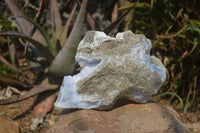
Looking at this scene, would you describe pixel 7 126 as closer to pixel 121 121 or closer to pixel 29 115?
pixel 29 115

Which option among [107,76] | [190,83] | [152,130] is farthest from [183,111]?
[107,76]

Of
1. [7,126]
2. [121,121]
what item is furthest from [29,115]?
[121,121]

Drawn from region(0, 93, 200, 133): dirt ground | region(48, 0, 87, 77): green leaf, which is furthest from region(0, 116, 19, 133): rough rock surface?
region(48, 0, 87, 77): green leaf

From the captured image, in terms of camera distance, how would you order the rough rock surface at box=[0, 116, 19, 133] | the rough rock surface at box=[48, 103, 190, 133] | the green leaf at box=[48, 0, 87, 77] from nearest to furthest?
the rough rock surface at box=[48, 103, 190, 133]
the rough rock surface at box=[0, 116, 19, 133]
the green leaf at box=[48, 0, 87, 77]

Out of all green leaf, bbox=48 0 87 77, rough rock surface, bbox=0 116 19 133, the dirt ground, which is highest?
green leaf, bbox=48 0 87 77

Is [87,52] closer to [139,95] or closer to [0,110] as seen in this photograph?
[139,95]

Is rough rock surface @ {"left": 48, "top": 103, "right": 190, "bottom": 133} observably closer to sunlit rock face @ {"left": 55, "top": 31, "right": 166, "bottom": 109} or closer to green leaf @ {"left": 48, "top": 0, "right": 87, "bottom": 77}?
sunlit rock face @ {"left": 55, "top": 31, "right": 166, "bottom": 109}
